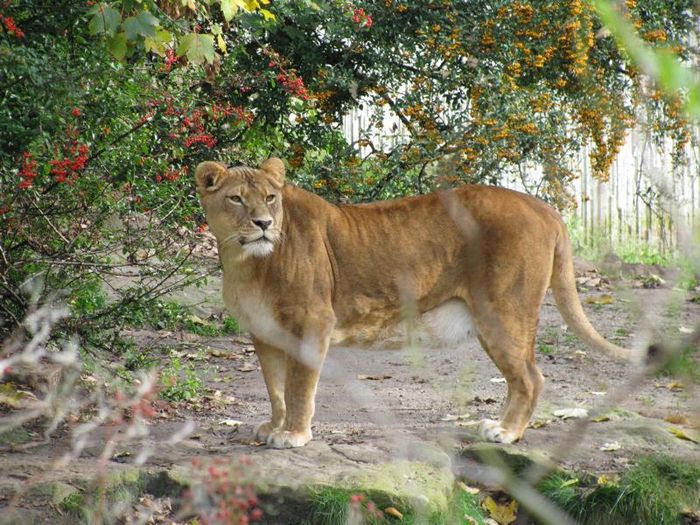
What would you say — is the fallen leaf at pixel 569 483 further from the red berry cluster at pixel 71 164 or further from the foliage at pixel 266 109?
the red berry cluster at pixel 71 164

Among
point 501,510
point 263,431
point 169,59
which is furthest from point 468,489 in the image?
point 169,59

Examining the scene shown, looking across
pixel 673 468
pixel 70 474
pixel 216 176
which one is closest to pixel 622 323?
pixel 673 468

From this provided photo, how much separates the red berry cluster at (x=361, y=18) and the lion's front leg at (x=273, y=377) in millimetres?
3712

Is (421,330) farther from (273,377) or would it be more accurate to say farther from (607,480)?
(607,480)

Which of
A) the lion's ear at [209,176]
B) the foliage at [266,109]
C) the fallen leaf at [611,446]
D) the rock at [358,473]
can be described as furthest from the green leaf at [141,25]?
the fallen leaf at [611,446]

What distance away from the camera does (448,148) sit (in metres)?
8.11

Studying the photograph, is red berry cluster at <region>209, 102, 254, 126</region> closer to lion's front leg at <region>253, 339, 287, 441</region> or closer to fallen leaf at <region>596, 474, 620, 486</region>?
lion's front leg at <region>253, 339, 287, 441</region>

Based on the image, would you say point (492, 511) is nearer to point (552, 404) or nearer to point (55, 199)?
point (552, 404)

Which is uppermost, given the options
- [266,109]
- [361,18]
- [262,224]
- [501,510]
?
[361,18]

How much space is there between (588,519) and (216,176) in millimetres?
2409

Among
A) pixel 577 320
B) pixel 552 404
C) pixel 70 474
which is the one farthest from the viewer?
pixel 552 404

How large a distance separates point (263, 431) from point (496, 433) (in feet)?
3.84

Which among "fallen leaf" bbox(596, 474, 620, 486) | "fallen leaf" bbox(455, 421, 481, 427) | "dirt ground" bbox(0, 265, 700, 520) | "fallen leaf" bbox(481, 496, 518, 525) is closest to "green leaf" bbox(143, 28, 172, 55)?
"dirt ground" bbox(0, 265, 700, 520)

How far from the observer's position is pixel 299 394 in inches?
188
